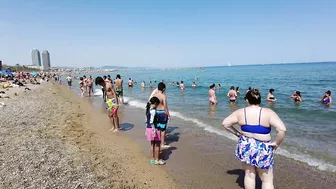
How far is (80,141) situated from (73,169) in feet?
6.73

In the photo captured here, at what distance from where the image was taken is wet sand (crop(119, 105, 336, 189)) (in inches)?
158

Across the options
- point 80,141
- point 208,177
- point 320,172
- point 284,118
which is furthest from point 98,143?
point 284,118

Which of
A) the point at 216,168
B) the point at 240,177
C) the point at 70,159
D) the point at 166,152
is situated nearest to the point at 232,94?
the point at 166,152

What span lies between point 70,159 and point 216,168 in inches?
123

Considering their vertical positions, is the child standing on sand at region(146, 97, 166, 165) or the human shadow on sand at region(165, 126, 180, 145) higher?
the child standing on sand at region(146, 97, 166, 165)

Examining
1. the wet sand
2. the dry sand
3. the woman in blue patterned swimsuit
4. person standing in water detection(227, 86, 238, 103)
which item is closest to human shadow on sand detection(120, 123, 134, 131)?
the dry sand

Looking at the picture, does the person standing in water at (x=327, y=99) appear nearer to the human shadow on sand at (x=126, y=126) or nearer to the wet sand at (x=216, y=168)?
the wet sand at (x=216, y=168)

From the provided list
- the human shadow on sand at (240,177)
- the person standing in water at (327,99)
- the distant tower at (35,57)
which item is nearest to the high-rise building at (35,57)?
the distant tower at (35,57)

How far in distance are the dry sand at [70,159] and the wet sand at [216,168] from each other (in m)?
0.45

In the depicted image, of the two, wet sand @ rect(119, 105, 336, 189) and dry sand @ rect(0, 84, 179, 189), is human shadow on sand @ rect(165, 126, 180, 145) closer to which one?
wet sand @ rect(119, 105, 336, 189)

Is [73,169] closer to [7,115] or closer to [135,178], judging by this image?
[135,178]

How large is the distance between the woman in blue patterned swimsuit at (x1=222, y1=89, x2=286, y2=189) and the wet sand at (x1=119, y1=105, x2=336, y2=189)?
47.2 inches

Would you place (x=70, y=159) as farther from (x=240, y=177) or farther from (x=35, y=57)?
A: (x=35, y=57)

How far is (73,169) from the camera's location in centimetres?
411
